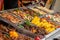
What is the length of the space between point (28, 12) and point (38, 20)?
561 millimetres

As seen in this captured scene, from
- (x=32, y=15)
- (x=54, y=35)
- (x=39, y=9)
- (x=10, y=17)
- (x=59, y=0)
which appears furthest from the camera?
(x=59, y=0)

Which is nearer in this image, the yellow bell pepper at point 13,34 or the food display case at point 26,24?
the yellow bell pepper at point 13,34

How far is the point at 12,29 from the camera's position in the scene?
336cm

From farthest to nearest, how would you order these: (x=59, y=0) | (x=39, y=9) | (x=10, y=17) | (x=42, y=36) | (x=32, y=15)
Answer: (x=59, y=0)
(x=39, y=9)
(x=32, y=15)
(x=10, y=17)
(x=42, y=36)

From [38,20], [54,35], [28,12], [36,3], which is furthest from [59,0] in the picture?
[54,35]

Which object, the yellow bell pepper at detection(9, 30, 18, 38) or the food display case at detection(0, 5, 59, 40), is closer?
the yellow bell pepper at detection(9, 30, 18, 38)

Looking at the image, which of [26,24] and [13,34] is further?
[26,24]

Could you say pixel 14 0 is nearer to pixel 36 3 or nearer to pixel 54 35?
pixel 36 3

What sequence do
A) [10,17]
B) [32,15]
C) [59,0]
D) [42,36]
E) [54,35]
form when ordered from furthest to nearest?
1. [59,0]
2. [32,15]
3. [10,17]
4. [54,35]
5. [42,36]

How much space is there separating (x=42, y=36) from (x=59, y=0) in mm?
3230

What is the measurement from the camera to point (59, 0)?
625cm

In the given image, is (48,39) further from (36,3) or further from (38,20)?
(36,3)

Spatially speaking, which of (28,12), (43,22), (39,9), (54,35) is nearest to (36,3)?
(39,9)

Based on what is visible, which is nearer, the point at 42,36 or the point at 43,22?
the point at 42,36
